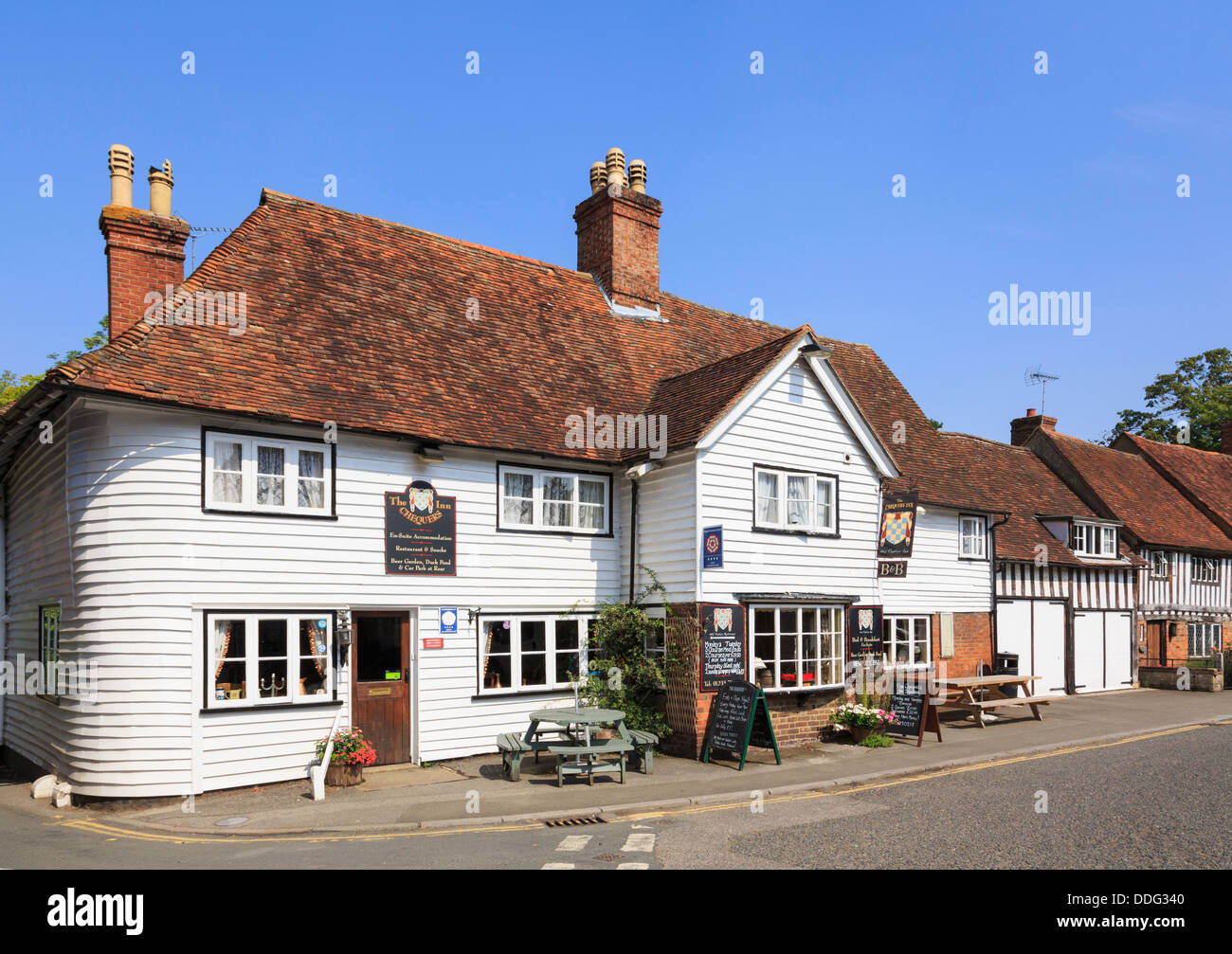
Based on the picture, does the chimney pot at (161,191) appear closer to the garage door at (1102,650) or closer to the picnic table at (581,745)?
the picnic table at (581,745)

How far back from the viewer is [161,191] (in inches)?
611

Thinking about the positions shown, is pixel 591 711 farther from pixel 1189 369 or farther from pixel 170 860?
pixel 1189 369

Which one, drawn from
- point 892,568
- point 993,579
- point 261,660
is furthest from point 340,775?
point 993,579

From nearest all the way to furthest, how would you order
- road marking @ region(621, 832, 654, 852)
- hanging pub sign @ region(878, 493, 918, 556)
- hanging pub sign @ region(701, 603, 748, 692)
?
road marking @ region(621, 832, 654, 852) → hanging pub sign @ region(701, 603, 748, 692) → hanging pub sign @ region(878, 493, 918, 556)

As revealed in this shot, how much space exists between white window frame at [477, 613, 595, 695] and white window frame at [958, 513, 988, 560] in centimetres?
1184

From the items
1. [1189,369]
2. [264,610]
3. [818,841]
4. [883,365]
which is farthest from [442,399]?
[1189,369]

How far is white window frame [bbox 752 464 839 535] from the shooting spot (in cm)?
1593

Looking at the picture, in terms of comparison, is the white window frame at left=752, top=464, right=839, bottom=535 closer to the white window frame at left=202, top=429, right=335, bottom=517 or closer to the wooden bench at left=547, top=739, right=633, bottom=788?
the wooden bench at left=547, top=739, right=633, bottom=788

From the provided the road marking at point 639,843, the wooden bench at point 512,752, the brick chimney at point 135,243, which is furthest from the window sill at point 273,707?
the brick chimney at point 135,243

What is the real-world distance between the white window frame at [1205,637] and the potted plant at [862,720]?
68.2 feet

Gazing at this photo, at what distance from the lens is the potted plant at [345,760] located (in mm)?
12555

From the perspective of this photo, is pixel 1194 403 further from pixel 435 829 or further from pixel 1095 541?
pixel 435 829

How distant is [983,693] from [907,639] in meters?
2.03

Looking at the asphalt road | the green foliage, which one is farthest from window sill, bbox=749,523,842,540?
the asphalt road
